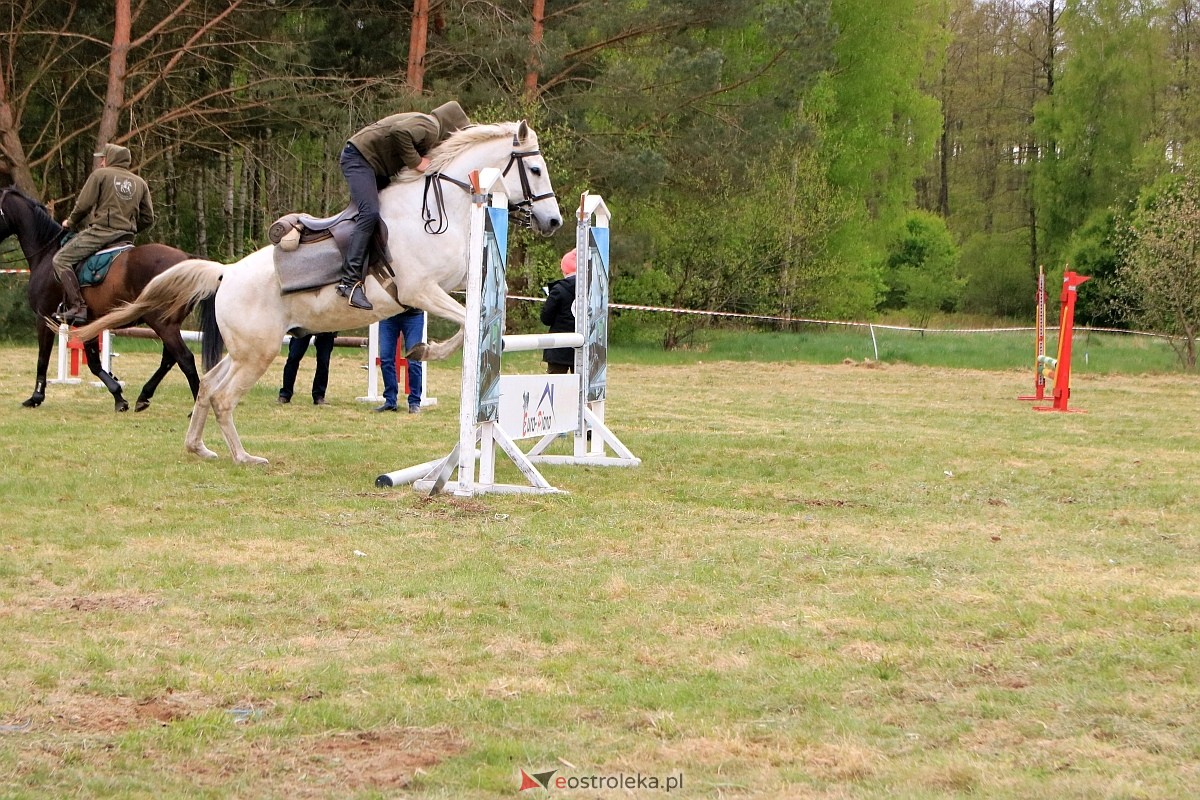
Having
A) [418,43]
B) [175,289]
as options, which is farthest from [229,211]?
[175,289]

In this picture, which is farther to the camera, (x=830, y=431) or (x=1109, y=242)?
(x=1109, y=242)

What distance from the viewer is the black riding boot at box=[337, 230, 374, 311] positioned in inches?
314

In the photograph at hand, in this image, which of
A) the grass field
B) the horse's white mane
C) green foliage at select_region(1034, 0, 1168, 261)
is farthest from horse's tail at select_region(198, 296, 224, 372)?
green foliage at select_region(1034, 0, 1168, 261)

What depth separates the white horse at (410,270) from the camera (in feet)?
26.3

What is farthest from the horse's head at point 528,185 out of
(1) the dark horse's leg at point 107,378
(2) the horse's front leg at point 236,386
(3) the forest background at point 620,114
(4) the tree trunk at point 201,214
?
(4) the tree trunk at point 201,214

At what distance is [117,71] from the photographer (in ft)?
74.2

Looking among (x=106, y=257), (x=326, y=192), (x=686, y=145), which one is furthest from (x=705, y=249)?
(x=106, y=257)

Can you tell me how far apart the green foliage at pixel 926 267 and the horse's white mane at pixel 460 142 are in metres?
41.6

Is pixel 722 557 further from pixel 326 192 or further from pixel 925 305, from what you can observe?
pixel 925 305

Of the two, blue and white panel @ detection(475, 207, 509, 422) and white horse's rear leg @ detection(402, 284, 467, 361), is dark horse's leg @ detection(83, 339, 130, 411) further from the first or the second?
blue and white panel @ detection(475, 207, 509, 422)

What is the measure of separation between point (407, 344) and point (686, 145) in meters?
17.4

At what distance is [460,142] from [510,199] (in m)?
0.53

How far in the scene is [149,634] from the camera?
4418 millimetres

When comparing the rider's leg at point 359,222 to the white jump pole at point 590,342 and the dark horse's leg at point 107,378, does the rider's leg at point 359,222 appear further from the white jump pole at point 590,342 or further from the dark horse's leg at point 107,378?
the dark horse's leg at point 107,378
